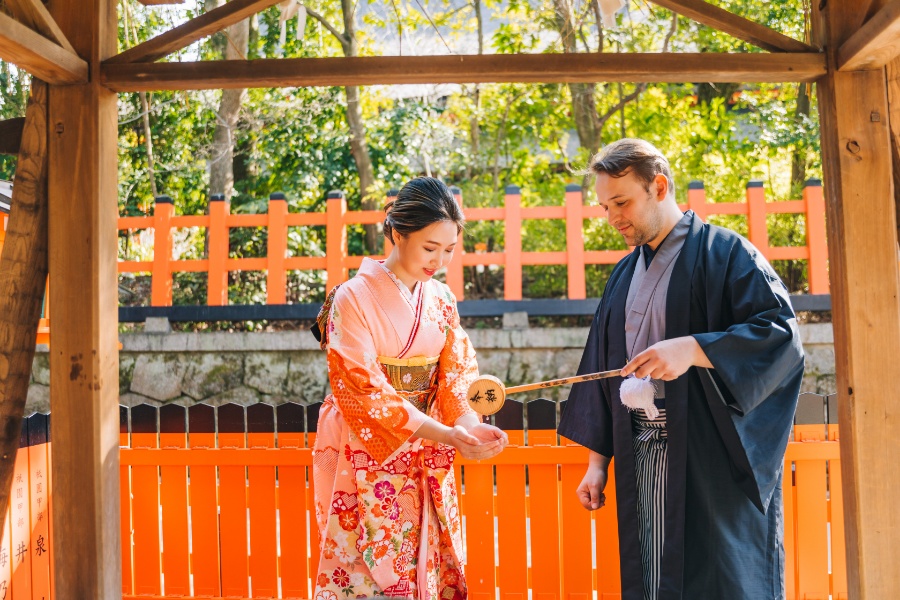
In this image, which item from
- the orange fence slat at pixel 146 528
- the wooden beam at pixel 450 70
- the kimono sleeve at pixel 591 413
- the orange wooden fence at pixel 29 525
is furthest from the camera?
the orange fence slat at pixel 146 528

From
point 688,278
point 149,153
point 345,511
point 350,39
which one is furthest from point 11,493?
point 149,153

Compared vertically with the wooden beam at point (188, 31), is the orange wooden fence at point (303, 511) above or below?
below

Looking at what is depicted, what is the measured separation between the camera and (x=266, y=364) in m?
→ 8.07

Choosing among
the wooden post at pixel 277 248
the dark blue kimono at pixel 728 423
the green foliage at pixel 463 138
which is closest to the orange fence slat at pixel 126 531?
the dark blue kimono at pixel 728 423

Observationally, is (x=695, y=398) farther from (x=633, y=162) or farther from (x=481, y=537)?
(x=481, y=537)

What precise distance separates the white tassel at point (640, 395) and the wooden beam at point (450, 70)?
3.77 ft

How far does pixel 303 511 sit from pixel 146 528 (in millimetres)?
793

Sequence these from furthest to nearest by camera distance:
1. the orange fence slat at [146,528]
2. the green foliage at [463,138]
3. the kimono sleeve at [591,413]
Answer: the green foliage at [463,138]
the orange fence slat at [146,528]
the kimono sleeve at [591,413]

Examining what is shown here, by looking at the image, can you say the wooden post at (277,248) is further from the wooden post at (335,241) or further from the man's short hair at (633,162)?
the man's short hair at (633,162)

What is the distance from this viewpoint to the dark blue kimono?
2289 mm

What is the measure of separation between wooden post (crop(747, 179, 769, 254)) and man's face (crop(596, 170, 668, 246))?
5.84 m

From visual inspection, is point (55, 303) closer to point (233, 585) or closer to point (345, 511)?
point (345, 511)

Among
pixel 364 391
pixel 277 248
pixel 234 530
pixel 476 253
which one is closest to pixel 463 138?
pixel 476 253

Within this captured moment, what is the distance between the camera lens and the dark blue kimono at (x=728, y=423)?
2.29 metres
